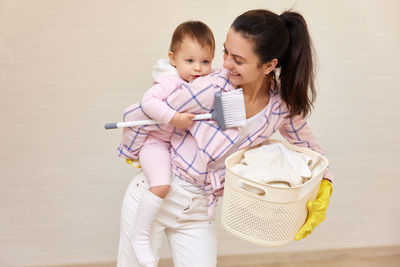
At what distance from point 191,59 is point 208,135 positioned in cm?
26

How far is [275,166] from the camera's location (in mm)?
1283

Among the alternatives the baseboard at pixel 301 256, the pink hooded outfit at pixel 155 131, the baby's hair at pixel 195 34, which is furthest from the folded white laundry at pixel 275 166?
the baseboard at pixel 301 256

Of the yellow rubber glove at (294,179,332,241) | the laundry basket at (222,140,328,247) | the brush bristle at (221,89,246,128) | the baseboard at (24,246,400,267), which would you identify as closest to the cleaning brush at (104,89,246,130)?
the brush bristle at (221,89,246,128)

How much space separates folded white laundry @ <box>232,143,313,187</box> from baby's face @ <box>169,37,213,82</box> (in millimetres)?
305

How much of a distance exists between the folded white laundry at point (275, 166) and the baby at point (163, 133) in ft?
0.84

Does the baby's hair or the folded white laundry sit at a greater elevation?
the baby's hair

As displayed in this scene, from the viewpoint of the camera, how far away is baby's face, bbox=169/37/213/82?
56.2 inches

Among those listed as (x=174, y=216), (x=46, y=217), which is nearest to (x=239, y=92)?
(x=174, y=216)

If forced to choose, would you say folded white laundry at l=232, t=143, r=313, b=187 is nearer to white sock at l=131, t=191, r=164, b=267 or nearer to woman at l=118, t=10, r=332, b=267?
woman at l=118, t=10, r=332, b=267

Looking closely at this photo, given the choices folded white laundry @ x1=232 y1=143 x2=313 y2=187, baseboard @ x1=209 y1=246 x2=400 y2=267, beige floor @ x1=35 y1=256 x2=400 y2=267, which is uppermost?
folded white laundry @ x1=232 y1=143 x2=313 y2=187

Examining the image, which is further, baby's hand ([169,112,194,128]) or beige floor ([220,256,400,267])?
beige floor ([220,256,400,267])

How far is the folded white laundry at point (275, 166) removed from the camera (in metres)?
1.25

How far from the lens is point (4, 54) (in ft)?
6.72

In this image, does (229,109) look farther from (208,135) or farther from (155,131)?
(155,131)
